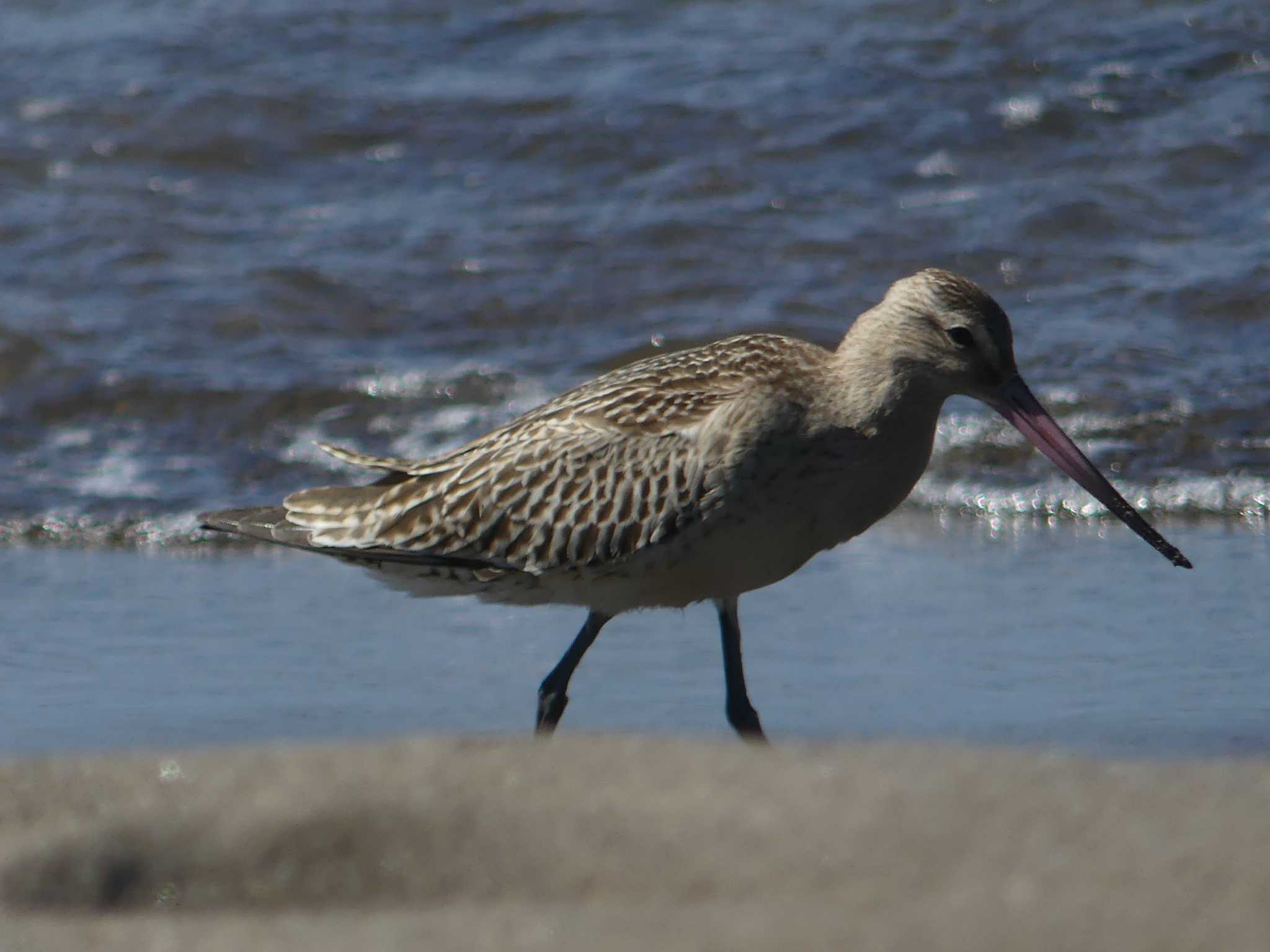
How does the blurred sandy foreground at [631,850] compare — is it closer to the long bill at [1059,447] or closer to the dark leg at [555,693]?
the dark leg at [555,693]

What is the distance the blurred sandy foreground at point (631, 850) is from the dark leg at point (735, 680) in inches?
44.1

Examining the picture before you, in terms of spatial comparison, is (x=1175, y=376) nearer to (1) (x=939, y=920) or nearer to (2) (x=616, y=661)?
(2) (x=616, y=661)

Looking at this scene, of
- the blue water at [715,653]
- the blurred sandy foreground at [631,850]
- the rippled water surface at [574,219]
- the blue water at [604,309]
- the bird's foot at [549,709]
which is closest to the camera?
the blurred sandy foreground at [631,850]

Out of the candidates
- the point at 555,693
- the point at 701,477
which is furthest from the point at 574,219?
the point at 701,477

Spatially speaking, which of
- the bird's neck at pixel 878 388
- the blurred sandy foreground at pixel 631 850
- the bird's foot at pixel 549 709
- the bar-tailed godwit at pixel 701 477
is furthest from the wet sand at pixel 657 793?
the bird's neck at pixel 878 388

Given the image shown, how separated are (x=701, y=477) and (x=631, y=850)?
176 cm

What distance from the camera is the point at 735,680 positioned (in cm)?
541

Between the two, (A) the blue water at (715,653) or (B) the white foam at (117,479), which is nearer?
(A) the blue water at (715,653)

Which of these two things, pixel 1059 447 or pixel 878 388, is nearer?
pixel 878 388

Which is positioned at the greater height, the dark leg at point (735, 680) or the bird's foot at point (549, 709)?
the dark leg at point (735, 680)

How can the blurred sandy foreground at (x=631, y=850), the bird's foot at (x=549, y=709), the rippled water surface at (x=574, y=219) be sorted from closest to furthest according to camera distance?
the blurred sandy foreground at (x=631, y=850) < the bird's foot at (x=549, y=709) < the rippled water surface at (x=574, y=219)

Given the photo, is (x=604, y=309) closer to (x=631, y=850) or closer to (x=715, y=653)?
(x=715, y=653)

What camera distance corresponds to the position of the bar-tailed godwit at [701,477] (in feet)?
17.0

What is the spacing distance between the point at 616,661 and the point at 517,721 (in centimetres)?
59
